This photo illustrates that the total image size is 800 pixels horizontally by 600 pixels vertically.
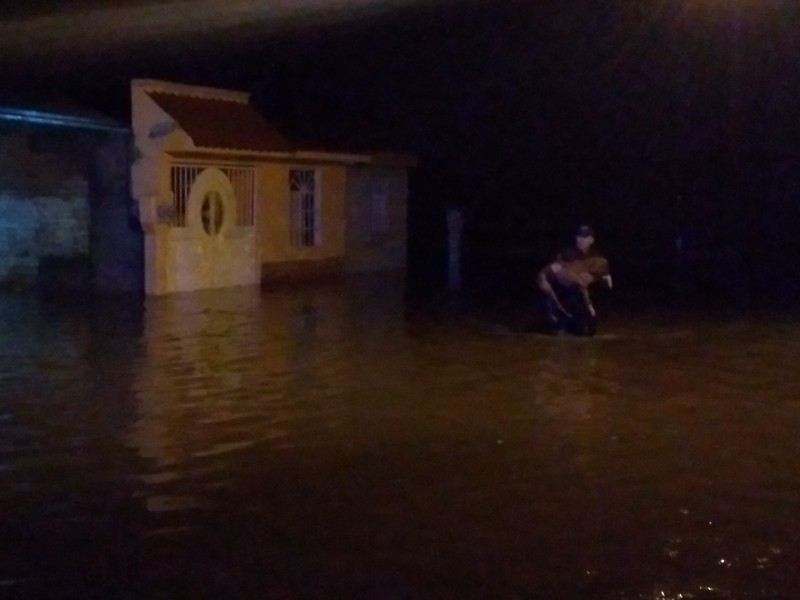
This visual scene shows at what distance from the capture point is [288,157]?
24.6 meters

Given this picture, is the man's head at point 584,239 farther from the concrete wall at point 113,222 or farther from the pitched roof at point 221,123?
the concrete wall at point 113,222

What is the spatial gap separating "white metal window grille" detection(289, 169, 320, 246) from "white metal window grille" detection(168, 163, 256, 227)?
4.85 feet

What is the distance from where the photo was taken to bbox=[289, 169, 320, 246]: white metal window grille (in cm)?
2573

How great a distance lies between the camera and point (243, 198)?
24.2 metres

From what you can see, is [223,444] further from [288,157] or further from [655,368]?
[288,157]

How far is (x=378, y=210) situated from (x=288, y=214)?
3.56 meters

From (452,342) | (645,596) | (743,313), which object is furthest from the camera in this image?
(743,313)

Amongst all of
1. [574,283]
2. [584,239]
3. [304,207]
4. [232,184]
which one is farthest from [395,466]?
[304,207]

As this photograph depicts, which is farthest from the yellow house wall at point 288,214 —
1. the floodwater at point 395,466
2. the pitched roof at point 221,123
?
the floodwater at point 395,466

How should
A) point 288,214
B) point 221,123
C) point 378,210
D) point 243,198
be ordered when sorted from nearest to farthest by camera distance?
point 221,123 → point 243,198 → point 288,214 → point 378,210

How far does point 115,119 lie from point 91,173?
1195 mm

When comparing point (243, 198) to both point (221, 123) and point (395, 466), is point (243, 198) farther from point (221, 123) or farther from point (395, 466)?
point (395, 466)

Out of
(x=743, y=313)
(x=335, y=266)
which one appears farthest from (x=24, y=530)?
(x=335, y=266)

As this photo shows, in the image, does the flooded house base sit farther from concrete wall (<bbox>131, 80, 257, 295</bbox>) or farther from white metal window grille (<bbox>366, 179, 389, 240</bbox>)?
white metal window grille (<bbox>366, 179, 389, 240</bbox>)
